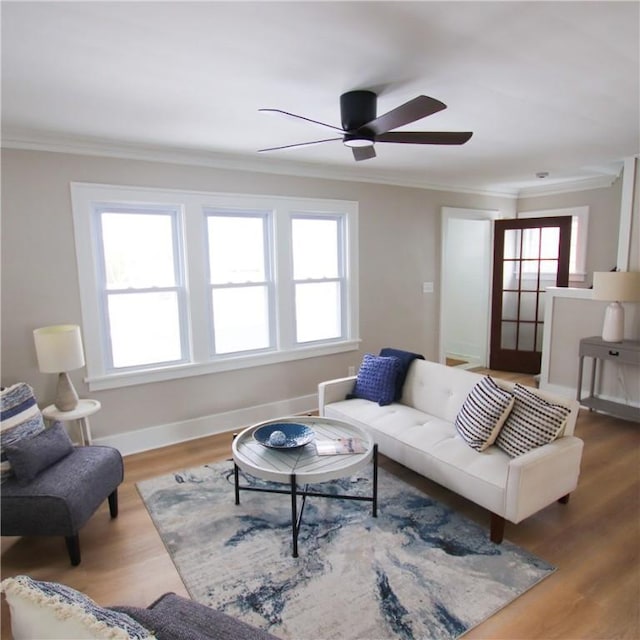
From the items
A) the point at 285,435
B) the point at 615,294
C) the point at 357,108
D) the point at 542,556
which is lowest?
the point at 542,556

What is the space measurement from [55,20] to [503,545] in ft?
10.4

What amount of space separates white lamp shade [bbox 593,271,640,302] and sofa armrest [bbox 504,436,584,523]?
1991 millimetres

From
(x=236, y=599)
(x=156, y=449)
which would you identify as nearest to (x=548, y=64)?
(x=236, y=599)

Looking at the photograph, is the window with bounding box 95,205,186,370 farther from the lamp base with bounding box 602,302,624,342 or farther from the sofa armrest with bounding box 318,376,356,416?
the lamp base with bounding box 602,302,624,342

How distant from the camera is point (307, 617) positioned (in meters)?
1.91

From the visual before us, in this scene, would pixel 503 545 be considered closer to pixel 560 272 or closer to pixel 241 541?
pixel 241 541

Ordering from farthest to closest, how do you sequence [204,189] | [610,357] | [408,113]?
[610,357]
[204,189]
[408,113]

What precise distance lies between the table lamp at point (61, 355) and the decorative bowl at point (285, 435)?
136 centimetres

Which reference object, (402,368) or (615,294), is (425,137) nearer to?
(402,368)

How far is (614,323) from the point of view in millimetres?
4012

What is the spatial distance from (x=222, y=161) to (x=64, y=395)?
225 centimetres

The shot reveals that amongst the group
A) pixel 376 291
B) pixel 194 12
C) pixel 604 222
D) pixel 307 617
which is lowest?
pixel 307 617

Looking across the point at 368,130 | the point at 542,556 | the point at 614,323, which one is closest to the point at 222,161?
the point at 368,130

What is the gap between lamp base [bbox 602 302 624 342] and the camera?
4.00m
